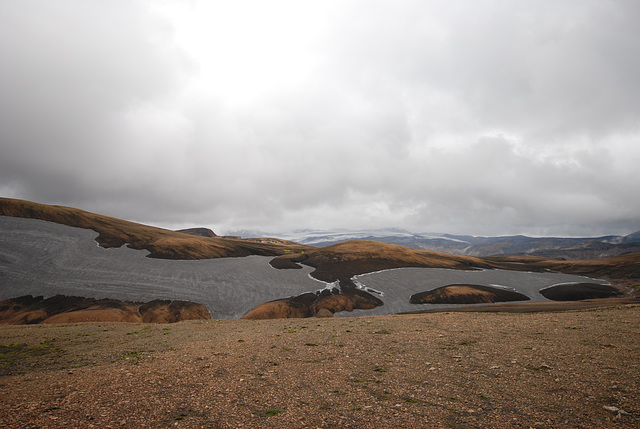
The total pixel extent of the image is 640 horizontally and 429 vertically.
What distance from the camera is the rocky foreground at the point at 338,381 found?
27.2 ft

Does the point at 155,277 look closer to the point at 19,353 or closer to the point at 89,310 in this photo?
the point at 89,310

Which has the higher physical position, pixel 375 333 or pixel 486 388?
pixel 486 388

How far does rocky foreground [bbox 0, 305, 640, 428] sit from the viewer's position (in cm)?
830

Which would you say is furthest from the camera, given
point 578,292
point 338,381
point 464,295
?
point 578,292

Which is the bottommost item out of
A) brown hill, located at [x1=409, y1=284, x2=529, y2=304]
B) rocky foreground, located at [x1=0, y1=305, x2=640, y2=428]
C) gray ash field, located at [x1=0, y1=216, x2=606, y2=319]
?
brown hill, located at [x1=409, y1=284, x2=529, y2=304]

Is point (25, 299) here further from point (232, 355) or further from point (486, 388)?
point (486, 388)

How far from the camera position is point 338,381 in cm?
1175

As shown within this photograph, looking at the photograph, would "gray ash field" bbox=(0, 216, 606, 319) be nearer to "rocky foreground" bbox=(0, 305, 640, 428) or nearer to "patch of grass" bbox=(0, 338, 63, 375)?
"patch of grass" bbox=(0, 338, 63, 375)

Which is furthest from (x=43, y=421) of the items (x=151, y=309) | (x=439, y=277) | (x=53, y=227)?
(x=53, y=227)

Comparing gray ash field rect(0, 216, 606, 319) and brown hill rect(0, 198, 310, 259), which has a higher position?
brown hill rect(0, 198, 310, 259)

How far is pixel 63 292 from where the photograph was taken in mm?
47969

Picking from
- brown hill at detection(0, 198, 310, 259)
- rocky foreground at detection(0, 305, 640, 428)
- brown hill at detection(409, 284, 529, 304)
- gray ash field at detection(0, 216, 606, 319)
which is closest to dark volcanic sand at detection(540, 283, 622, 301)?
gray ash field at detection(0, 216, 606, 319)

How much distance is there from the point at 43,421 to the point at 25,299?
55100 millimetres

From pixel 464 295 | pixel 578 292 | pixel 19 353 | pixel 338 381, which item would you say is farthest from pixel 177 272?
pixel 578 292
